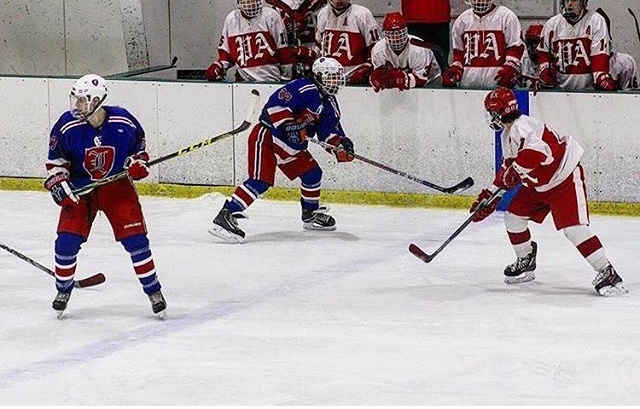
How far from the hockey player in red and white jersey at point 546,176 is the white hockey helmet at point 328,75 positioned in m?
1.26

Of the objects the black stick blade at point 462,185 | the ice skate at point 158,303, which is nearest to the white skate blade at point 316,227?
the black stick blade at point 462,185

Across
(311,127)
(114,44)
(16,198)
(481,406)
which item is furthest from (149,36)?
(481,406)

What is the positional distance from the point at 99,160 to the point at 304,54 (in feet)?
10.0

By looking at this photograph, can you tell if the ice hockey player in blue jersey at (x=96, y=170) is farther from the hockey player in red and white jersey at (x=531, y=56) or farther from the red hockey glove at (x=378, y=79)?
the hockey player in red and white jersey at (x=531, y=56)

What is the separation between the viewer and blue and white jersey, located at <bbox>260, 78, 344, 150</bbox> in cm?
711

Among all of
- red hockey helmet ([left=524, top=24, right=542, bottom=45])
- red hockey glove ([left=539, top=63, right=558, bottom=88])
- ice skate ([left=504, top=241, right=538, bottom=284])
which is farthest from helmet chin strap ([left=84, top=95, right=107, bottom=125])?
red hockey helmet ([left=524, top=24, right=542, bottom=45])

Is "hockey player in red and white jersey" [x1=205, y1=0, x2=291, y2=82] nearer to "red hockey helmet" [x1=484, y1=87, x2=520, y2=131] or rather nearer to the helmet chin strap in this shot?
"red hockey helmet" [x1=484, y1=87, x2=520, y2=131]

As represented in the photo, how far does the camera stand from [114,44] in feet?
31.4

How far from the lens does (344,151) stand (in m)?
7.11

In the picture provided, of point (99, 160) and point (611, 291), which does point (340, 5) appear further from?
A: point (99, 160)

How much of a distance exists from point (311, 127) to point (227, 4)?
2795 mm

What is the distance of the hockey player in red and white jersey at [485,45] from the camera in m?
7.94

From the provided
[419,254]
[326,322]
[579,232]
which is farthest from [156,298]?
[579,232]

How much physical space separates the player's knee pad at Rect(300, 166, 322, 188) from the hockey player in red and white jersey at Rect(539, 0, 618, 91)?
128 centimetres
